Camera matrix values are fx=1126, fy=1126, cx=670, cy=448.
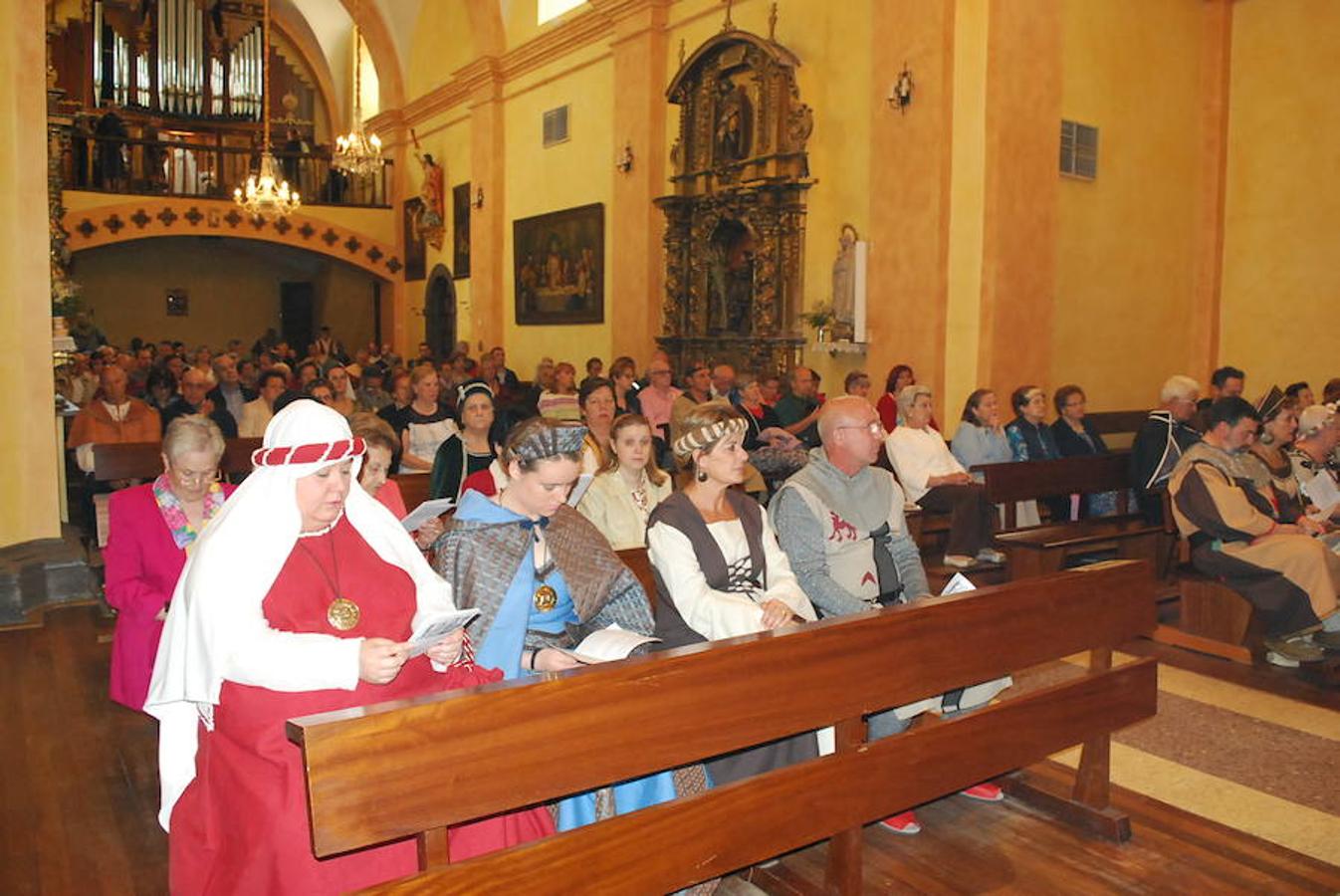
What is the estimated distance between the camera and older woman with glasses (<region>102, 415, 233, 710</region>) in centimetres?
427

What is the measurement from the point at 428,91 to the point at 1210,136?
510 inches

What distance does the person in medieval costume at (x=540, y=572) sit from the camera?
3.14m

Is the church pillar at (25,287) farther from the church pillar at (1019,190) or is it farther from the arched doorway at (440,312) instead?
the arched doorway at (440,312)

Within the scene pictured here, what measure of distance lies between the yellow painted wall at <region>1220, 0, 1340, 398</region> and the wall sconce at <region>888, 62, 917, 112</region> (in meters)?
3.94

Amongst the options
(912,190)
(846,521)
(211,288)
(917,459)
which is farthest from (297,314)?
(846,521)

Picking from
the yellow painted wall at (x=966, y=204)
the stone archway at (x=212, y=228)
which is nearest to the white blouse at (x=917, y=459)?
the yellow painted wall at (x=966, y=204)

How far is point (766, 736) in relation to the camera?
9.20ft

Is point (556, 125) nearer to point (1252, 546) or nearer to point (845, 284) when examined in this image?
point (845, 284)

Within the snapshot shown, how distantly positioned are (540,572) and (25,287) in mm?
4925

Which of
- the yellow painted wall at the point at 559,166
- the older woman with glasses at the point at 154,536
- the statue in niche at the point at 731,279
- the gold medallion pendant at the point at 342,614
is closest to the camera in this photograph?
the gold medallion pendant at the point at 342,614

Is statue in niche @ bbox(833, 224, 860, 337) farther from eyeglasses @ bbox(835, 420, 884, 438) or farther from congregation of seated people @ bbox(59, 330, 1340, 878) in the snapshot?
eyeglasses @ bbox(835, 420, 884, 438)

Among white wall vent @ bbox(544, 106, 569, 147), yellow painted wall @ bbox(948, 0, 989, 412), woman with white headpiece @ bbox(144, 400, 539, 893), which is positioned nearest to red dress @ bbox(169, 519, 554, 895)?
woman with white headpiece @ bbox(144, 400, 539, 893)

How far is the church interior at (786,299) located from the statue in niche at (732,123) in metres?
0.05

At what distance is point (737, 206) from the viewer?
11.9 meters
